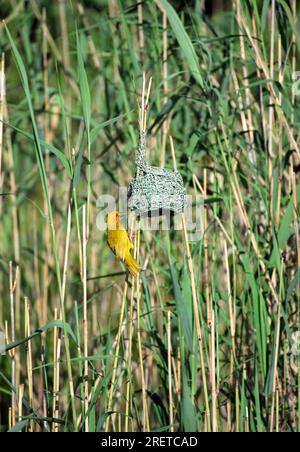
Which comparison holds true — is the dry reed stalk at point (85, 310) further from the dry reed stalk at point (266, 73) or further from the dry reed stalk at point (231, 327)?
the dry reed stalk at point (266, 73)

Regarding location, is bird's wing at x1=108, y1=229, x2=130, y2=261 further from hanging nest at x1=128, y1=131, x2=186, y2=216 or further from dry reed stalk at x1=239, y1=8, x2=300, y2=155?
dry reed stalk at x1=239, y1=8, x2=300, y2=155

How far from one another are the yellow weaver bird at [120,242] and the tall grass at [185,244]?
5 centimetres

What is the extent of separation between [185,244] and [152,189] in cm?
14

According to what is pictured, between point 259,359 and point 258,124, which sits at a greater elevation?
point 258,124

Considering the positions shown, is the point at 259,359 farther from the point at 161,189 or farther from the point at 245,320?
the point at 161,189

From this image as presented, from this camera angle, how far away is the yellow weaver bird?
1.29 metres

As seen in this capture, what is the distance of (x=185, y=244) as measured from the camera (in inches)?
56.6

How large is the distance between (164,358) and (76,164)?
55cm
